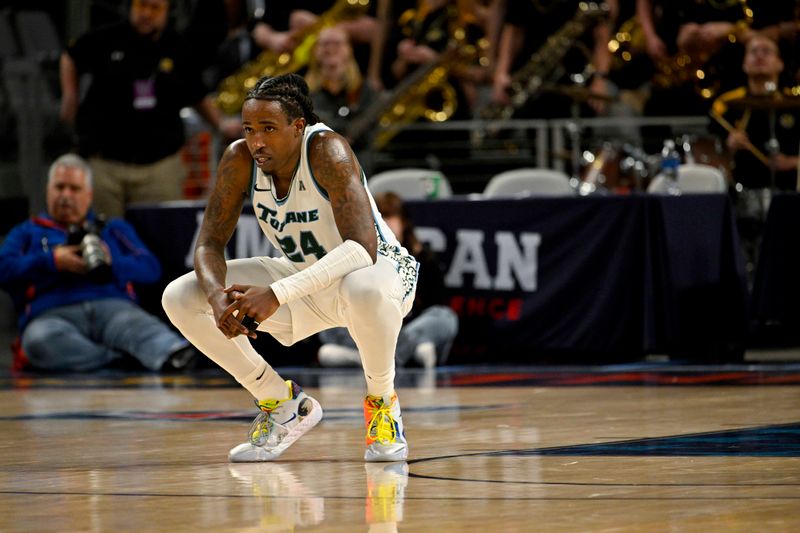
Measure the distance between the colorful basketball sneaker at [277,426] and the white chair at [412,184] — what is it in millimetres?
4163

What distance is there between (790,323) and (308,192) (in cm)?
392

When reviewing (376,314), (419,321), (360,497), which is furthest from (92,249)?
(360,497)

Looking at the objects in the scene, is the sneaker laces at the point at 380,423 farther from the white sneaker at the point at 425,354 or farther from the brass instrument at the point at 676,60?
the brass instrument at the point at 676,60

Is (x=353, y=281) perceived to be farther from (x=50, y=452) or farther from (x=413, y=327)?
(x=413, y=327)

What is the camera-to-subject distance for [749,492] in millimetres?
3543

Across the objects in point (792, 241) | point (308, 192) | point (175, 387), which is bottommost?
point (175, 387)

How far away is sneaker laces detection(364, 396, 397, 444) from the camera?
4.30 meters

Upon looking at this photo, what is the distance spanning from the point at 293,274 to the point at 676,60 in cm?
554

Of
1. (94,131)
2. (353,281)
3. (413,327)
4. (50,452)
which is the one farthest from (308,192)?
(94,131)

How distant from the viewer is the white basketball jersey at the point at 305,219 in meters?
4.48

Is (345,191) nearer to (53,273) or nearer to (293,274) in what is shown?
(293,274)

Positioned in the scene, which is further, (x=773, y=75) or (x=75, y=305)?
(x=773, y=75)

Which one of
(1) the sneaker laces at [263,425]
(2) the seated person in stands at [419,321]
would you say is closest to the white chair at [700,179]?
(2) the seated person in stands at [419,321]

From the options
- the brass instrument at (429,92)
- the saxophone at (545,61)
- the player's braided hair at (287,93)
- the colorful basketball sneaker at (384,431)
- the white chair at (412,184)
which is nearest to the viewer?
the colorful basketball sneaker at (384,431)
